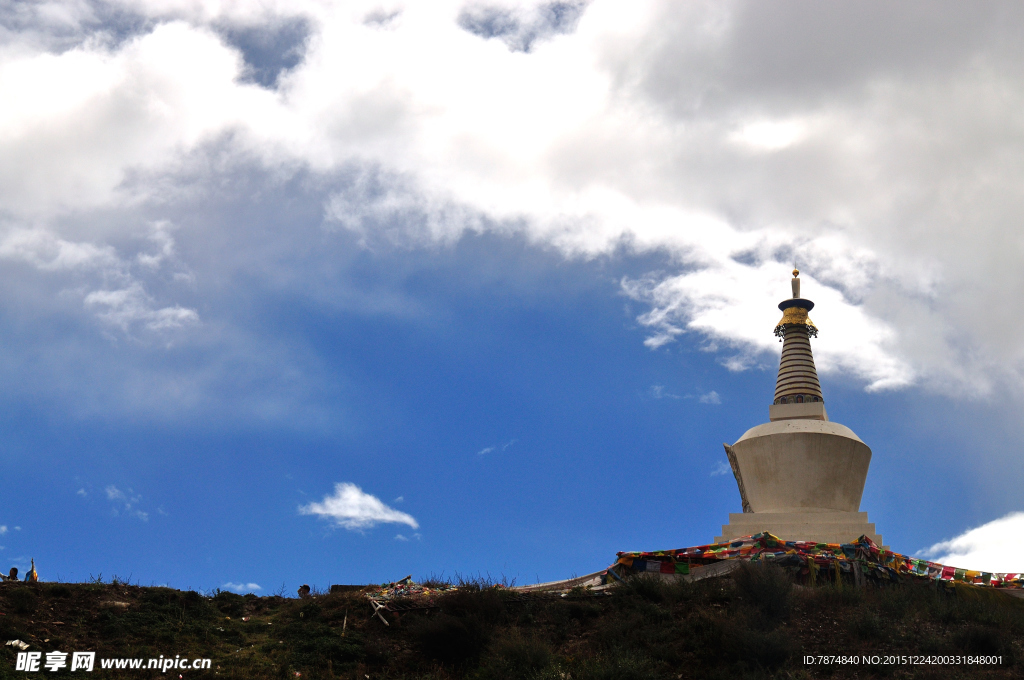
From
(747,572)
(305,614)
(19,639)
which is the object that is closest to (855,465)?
(747,572)

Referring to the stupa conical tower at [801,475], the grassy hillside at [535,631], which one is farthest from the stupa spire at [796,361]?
the grassy hillside at [535,631]

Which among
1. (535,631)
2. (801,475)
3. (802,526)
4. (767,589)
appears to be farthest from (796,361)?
(535,631)

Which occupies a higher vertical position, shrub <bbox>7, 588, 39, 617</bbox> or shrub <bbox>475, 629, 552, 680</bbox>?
shrub <bbox>7, 588, 39, 617</bbox>

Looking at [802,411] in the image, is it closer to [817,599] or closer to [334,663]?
[817,599]

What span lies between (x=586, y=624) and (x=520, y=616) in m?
1.16

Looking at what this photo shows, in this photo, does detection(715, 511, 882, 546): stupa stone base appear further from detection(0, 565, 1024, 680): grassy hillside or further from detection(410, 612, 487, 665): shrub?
detection(410, 612, 487, 665): shrub

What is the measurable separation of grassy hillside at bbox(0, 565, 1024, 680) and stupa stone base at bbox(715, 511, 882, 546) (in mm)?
7511

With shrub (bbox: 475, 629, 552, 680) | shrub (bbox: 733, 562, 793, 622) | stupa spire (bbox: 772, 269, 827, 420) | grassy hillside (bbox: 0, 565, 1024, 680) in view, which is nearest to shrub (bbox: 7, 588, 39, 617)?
grassy hillside (bbox: 0, 565, 1024, 680)

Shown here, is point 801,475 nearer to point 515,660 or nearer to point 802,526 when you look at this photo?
point 802,526

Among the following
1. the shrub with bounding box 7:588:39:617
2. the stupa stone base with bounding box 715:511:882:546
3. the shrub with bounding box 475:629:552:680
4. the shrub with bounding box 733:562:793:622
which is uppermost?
the stupa stone base with bounding box 715:511:882:546

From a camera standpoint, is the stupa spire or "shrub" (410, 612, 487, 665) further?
the stupa spire

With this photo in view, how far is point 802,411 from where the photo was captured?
28.6 metres

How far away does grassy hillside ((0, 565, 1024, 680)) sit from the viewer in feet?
46.9

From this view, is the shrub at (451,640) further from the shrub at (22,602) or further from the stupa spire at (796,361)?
the stupa spire at (796,361)
